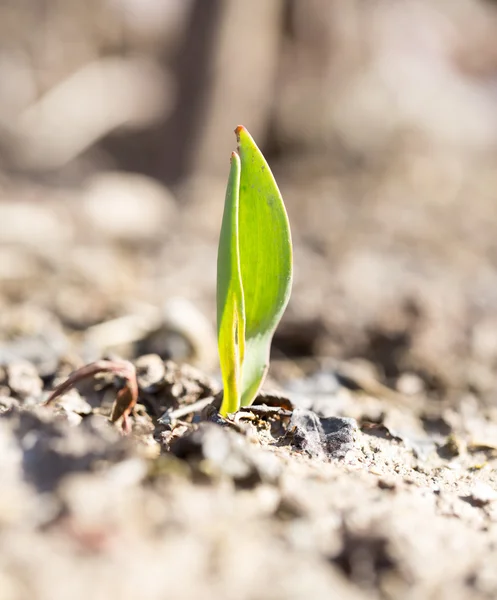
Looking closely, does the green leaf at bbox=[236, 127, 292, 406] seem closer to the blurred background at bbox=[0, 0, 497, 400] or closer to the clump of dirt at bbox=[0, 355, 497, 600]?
the clump of dirt at bbox=[0, 355, 497, 600]

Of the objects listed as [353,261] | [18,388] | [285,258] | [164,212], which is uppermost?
[285,258]

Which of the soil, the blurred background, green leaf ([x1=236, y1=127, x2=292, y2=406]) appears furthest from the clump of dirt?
the blurred background

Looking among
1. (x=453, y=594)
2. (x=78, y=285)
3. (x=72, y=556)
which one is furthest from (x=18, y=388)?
(x=78, y=285)

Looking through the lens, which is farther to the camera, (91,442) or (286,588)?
(91,442)

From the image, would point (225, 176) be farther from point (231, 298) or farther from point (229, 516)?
point (229, 516)

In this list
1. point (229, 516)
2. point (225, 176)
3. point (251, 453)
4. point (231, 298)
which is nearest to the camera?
point (229, 516)

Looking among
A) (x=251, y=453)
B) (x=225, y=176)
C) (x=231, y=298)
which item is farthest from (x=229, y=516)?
(x=225, y=176)

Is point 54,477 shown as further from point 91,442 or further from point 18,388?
point 18,388
